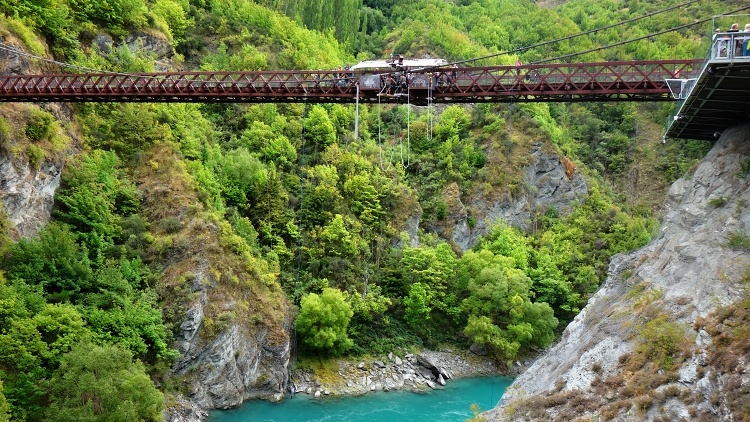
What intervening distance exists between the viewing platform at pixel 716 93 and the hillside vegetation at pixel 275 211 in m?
13.0

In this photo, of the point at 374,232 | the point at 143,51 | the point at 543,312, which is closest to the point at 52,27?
the point at 143,51

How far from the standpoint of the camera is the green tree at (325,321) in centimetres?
2858

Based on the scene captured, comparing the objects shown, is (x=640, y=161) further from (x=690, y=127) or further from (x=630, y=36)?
(x=690, y=127)

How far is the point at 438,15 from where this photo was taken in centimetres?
6325

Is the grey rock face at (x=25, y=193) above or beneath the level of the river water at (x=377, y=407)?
above

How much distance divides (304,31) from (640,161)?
1244 inches

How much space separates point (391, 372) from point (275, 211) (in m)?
10.9

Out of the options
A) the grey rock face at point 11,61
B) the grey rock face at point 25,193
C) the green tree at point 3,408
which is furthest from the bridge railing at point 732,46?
the grey rock face at point 11,61

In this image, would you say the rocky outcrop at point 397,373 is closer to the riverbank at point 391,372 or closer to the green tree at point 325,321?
the riverbank at point 391,372

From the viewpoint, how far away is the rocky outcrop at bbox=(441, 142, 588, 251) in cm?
4038

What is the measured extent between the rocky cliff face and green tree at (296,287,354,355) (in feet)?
42.2

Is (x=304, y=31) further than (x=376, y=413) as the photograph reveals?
Yes

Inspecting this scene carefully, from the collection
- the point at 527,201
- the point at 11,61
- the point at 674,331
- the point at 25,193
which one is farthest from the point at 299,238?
the point at 674,331

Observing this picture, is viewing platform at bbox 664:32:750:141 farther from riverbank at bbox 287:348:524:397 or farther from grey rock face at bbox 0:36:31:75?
grey rock face at bbox 0:36:31:75
